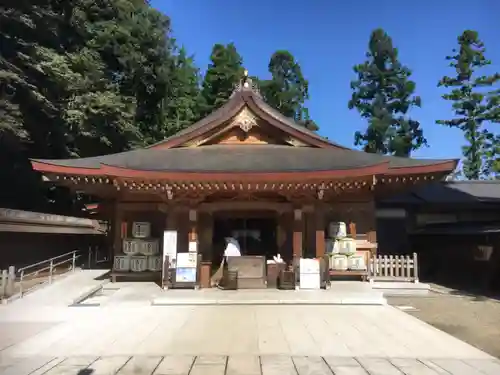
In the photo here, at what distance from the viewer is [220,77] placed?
43.5 m

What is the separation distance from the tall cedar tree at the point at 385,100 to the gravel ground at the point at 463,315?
117ft

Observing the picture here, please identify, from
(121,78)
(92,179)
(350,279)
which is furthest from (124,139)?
(350,279)

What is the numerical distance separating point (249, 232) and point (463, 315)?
6797 mm

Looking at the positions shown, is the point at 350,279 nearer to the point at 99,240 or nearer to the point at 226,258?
the point at 226,258

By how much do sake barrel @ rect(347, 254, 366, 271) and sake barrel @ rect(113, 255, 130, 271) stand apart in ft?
23.2

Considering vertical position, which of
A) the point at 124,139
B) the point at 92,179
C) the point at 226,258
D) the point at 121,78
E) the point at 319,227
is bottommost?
the point at 226,258

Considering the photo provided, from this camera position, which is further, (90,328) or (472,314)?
(472,314)

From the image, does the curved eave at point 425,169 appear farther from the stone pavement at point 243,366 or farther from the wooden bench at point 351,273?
the stone pavement at point 243,366

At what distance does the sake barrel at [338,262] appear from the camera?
13.6 m

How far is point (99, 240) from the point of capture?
27.6 m

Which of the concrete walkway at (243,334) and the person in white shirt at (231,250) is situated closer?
the concrete walkway at (243,334)

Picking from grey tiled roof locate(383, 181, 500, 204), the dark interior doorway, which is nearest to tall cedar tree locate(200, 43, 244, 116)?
grey tiled roof locate(383, 181, 500, 204)

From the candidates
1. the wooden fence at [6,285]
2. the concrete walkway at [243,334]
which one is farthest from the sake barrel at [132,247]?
the concrete walkway at [243,334]

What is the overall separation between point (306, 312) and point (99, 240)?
836 inches
